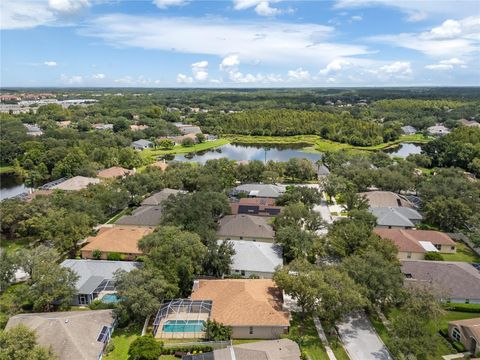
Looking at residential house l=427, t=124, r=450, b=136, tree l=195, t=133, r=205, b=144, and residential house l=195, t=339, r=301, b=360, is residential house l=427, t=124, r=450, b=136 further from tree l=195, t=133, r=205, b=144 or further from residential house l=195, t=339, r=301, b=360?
residential house l=195, t=339, r=301, b=360

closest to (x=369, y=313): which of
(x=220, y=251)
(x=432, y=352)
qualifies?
(x=432, y=352)

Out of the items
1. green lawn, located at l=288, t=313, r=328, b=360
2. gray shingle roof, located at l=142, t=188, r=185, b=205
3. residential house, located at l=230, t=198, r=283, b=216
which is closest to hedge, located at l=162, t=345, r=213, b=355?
green lawn, located at l=288, t=313, r=328, b=360

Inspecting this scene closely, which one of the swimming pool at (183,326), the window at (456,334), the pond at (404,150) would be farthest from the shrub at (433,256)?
the pond at (404,150)

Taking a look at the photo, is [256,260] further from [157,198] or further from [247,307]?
[157,198]

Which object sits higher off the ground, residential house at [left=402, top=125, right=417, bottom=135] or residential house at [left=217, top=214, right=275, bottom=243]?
residential house at [left=402, top=125, right=417, bottom=135]

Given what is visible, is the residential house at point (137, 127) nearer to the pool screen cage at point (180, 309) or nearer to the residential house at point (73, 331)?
the pool screen cage at point (180, 309)

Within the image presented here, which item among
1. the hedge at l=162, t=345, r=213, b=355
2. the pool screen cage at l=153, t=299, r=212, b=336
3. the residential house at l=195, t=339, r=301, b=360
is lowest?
the hedge at l=162, t=345, r=213, b=355

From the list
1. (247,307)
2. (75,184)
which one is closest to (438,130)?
(75,184)
